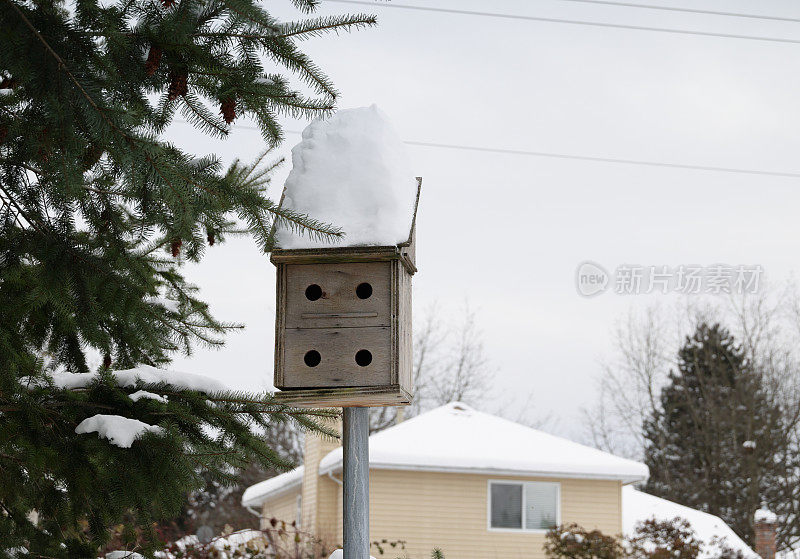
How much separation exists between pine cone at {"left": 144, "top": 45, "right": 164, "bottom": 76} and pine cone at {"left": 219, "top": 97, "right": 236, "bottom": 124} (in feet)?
1.02

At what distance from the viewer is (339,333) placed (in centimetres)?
349

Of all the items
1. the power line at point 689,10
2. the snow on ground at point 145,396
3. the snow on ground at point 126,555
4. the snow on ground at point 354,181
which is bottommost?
the snow on ground at point 126,555

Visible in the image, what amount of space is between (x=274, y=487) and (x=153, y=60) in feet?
56.8

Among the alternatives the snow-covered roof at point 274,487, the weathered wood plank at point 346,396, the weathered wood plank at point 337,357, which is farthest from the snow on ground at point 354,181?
the snow-covered roof at point 274,487

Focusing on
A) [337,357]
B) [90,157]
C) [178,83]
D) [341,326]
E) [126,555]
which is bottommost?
[126,555]

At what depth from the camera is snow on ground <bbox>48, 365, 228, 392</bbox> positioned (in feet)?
12.8

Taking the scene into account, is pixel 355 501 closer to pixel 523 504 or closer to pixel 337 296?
pixel 337 296

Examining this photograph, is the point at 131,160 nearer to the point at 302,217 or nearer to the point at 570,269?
the point at 302,217

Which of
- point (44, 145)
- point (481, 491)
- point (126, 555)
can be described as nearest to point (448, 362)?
point (481, 491)

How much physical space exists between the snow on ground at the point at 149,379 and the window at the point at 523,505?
12.5 meters

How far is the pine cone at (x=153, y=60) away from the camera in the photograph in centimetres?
299

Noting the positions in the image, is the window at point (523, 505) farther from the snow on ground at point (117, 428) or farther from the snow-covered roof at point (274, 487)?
the snow on ground at point (117, 428)

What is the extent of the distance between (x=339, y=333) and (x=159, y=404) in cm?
86

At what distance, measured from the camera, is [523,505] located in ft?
51.8
